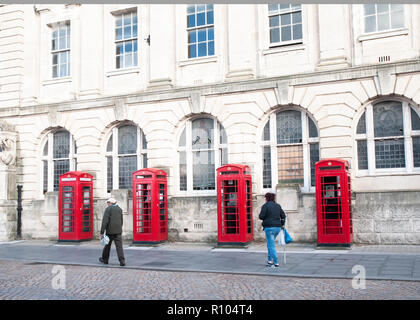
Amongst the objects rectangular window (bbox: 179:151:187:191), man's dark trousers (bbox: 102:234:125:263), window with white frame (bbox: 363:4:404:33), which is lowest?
man's dark trousers (bbox: 102:234:125:263)

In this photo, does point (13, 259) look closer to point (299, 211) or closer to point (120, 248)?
point (120, 248)

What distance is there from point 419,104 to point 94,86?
1311 cm

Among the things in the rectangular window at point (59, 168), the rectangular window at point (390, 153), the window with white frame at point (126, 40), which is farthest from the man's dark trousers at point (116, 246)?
the window with white frame at point (126, 40)

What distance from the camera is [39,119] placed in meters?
20.7

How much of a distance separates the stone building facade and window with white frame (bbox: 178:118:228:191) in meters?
0.04

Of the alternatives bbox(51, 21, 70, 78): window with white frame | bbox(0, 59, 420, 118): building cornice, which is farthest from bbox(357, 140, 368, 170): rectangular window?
bbox(51, 21, 70, 78): window with white frame

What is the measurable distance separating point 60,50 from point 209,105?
837cm

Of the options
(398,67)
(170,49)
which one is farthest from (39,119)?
(398,67)

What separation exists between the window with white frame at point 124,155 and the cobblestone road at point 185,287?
317 inches

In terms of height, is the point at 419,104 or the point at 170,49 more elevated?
the point at 170,49

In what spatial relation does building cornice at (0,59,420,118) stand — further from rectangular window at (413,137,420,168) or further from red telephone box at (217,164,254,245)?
red telephone box at (217,164,254,245)

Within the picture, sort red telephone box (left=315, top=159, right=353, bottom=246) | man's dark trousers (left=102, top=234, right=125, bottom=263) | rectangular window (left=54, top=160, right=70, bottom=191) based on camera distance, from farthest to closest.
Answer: rectangular window (left=54, top=160, right=70, bottom=191)
red telephone box (left=315, top=159, right=353, bottom=246)
man's dark trousers (left=102, top=234, right=125, bottom=263)

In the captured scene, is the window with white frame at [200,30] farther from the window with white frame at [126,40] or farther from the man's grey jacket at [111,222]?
the man's grey jacket at [111,222]

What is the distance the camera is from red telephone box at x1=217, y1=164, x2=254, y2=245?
15.4 meters
